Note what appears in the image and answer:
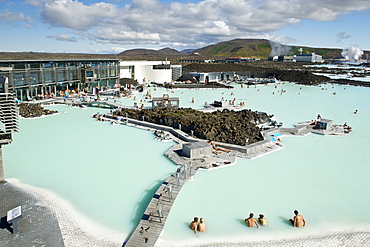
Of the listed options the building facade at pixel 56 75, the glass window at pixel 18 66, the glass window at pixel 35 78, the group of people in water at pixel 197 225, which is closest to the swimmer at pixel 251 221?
the group of people in water at pixel 197 225

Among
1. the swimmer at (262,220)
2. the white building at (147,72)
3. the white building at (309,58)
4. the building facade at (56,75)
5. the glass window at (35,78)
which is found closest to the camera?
the swimmer at (262,220)

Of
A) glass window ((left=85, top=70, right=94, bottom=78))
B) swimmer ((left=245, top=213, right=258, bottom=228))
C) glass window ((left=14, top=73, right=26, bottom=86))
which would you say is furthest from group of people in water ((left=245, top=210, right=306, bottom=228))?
glass window ((left=85, top=70, right=94, bottom=78))

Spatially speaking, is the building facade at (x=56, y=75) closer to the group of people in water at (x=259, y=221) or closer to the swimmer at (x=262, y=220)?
the group of people in water at (x=259, y=221)

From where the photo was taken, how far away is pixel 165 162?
1431 centimetres

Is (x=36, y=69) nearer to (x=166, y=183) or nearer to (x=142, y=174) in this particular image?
(x=142, y=174)

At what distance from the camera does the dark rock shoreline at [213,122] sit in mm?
17281

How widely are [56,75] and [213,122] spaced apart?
22.3m

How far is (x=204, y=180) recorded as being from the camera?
12.3 metres

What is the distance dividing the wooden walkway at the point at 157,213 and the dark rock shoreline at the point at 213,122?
5.73m

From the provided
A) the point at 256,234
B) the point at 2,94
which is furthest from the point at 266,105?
the point at 2,94

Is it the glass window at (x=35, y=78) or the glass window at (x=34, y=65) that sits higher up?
the glass window at (x=34, y=65)

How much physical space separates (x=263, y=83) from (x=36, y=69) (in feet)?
131

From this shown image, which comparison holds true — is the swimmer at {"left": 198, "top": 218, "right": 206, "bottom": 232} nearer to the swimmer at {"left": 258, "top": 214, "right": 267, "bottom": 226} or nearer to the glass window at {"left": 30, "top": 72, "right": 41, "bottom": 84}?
the swimmer at {"left": 258, "top": 214, "right": 267, "bottom": 226}

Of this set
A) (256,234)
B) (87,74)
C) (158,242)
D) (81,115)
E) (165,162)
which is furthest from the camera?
(87,74)
